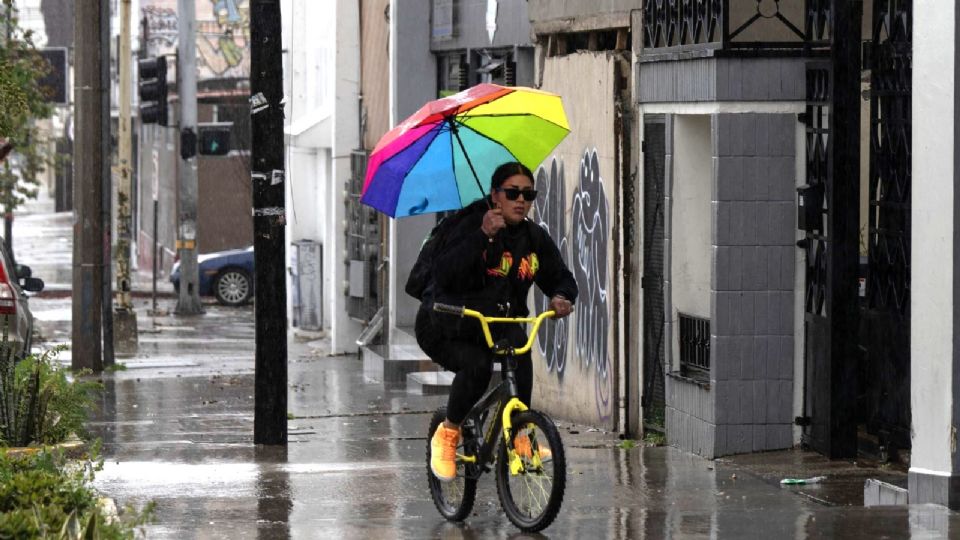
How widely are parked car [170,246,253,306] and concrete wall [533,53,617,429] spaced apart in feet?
67.7

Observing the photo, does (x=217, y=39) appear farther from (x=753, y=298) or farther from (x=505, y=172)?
(x=505, y=172)

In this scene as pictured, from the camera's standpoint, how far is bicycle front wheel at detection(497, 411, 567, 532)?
24.9 feet

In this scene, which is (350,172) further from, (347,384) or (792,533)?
(792,533)

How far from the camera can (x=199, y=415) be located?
1448cm

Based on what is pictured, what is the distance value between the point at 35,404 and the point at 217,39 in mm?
33958

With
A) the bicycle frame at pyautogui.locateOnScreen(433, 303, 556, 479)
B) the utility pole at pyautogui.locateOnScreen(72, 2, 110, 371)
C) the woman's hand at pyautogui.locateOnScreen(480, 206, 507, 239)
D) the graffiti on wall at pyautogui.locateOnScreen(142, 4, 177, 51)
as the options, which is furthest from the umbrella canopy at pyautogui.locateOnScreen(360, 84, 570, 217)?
the graffiti on wall at pyautogui.locateOnScreen(142, 4, 177, 51)

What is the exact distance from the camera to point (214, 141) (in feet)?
101

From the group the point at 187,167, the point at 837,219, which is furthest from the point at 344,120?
the point at 837,219

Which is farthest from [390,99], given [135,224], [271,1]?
[135,224]

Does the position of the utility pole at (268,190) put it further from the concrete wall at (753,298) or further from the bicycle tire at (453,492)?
the bicycle tire at (453,492)

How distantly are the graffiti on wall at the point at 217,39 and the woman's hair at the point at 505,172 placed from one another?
3518 centimetres

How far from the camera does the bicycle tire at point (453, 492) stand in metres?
8.24

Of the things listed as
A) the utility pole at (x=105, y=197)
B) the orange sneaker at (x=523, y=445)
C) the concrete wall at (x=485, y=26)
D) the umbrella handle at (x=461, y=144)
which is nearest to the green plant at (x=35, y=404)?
the umbrella handle at (x=461, y=144)

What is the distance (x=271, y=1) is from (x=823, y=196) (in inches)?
140
